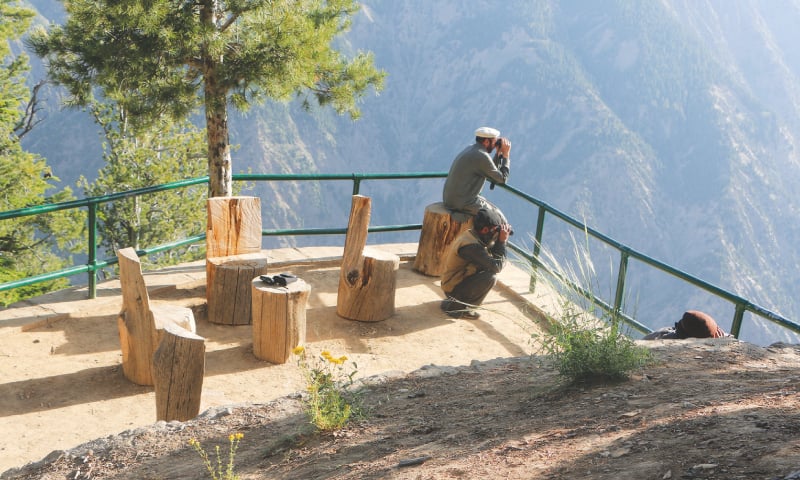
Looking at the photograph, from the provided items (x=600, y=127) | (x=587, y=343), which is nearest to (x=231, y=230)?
(x=587, y=343)

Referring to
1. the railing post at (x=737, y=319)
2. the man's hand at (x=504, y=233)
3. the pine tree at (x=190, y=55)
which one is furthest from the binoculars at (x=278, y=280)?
the railing post at (x=737, y=319)

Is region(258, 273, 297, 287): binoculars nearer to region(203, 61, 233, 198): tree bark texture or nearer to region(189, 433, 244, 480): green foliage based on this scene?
region(203, 61, 233, 198): tree bark texture

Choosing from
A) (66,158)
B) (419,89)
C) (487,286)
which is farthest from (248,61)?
(419,89)

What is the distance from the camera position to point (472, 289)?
25.3 ft

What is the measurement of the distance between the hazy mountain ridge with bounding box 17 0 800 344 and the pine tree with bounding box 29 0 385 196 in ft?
261

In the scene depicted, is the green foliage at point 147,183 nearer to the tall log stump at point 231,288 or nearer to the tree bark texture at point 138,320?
the tall log stump at point 231,288

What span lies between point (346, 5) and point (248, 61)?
185cm

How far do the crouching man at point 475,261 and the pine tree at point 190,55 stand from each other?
220cm

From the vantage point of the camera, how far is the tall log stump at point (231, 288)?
7.00 meters

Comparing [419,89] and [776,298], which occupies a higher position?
[419,89]

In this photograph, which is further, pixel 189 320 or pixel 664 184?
pixel 664 184

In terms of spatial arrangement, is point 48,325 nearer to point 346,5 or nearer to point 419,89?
point 346,5

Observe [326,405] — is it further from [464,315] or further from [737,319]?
[464,315]

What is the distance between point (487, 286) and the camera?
7.74 meters
